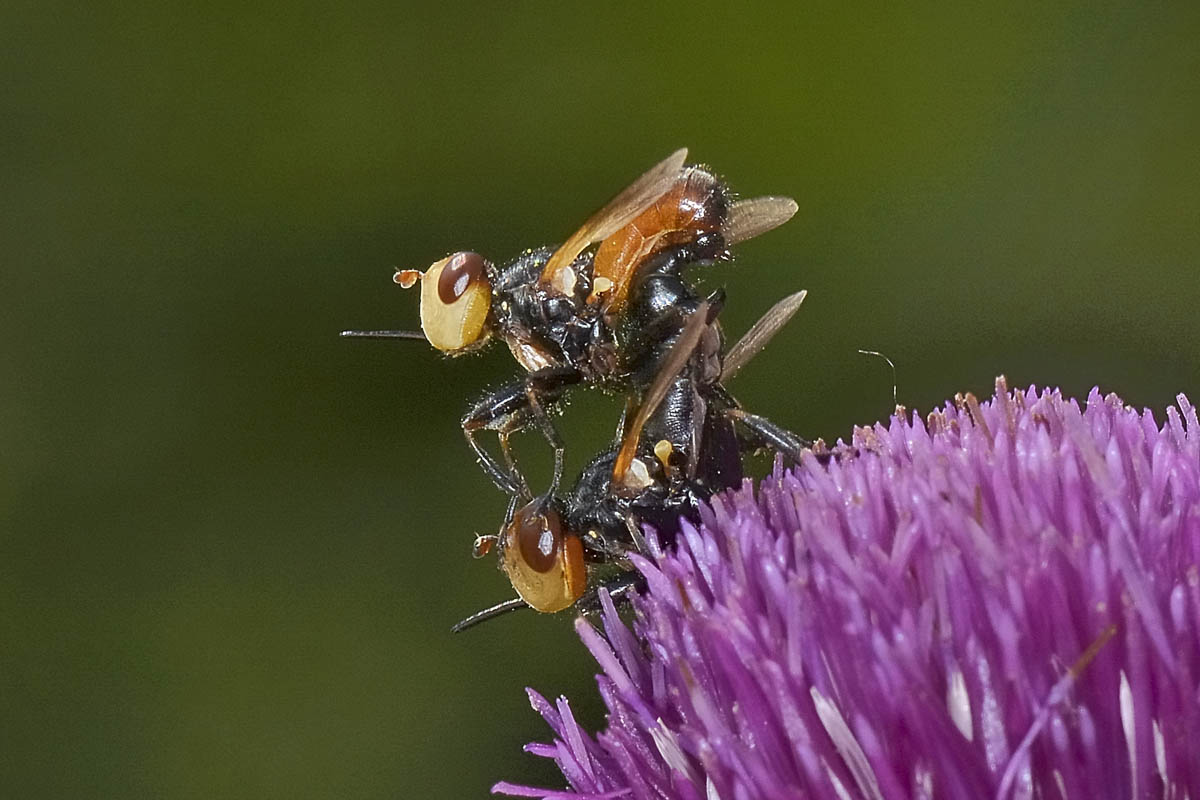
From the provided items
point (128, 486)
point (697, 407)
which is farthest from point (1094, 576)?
point (128, 486)

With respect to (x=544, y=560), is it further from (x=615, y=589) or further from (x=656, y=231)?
(x=656, y=231)

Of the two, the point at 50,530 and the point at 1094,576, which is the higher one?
the point at 50,530

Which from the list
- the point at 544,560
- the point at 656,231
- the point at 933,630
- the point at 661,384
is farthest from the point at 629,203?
the point at 933,630

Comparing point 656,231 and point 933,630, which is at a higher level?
point 656,231

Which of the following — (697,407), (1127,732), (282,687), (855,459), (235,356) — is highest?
(235,356)

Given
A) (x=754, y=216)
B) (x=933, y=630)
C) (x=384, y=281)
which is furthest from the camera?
(x=384, y=281)

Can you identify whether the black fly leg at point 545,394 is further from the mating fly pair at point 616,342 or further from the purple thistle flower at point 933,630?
the purple thistle flower at point 933,630

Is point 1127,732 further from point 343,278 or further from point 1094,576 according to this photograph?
point 343,278

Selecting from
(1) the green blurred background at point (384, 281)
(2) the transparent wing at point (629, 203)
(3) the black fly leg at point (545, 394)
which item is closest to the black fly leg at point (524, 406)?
(3) the black fly leg at point (545, 394)
